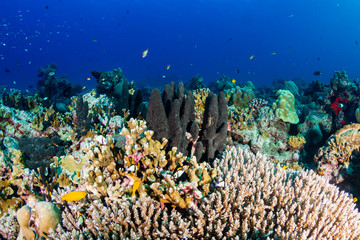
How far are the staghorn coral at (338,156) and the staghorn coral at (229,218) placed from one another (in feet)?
11.4

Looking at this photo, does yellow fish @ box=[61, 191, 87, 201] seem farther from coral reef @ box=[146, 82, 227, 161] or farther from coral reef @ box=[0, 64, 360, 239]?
coral reef @ box=[146, 82, 227, 161]

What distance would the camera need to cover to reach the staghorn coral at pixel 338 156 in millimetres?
6277

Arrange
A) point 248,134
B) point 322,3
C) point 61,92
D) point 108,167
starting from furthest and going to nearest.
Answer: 1. point 322,3
2. point 61,92
3. point 248,134
4. point 108,167

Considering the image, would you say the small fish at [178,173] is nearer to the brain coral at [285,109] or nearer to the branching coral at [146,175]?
the branching coral at [146,175]

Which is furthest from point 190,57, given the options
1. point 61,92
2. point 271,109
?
point 271,109

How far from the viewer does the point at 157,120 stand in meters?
3.91

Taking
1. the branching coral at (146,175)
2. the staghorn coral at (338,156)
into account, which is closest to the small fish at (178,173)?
the branching coral at (146,175)

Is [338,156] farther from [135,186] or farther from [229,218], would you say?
[135,186]

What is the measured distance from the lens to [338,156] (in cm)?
627

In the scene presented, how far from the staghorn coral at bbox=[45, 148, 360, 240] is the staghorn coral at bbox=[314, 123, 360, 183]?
3.46 m

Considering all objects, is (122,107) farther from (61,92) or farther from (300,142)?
(61,92)

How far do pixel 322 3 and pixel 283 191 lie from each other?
180m

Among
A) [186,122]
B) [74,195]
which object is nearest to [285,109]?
[186,122]

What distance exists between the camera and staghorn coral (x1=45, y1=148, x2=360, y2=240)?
8.49 ft
